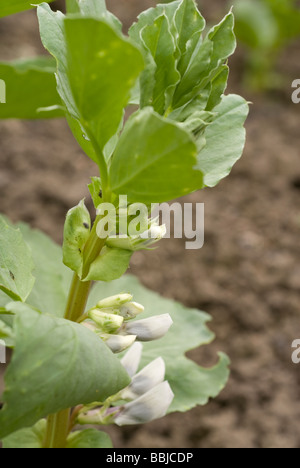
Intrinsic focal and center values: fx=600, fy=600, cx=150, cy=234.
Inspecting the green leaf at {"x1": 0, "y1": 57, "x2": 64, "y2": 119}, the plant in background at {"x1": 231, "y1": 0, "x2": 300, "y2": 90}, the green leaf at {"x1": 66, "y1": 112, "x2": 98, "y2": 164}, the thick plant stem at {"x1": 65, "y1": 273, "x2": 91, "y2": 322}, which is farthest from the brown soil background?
the green leaf at {"x1": 66, "y1": 112, "x2": 98, "y2": 164}

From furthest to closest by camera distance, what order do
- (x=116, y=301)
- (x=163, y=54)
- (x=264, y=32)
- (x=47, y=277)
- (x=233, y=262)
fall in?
(x=264, y=32) → (x=233, y=262) → (x=47, y=277) → (x=116, y=301) → (x=163, y=54)

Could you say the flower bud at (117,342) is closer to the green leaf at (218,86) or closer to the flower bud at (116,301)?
the flower bud at (116,301)

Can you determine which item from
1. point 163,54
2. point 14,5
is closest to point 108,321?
point 163,54

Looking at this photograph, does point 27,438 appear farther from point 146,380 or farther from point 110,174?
point 110,174

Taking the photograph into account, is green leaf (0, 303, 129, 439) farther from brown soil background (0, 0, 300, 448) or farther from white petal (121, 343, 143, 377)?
brown soil background (0, 0, 300, 448)

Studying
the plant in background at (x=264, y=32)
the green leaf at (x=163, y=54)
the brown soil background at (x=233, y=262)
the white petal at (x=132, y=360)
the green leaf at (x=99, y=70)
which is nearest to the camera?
the green leaf at (x=99, y=70)

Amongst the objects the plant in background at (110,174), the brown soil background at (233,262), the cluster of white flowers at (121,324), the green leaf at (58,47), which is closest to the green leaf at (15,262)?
the plant in background at (110,174)
